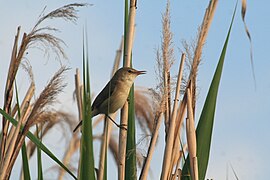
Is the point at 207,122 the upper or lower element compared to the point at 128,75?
lower

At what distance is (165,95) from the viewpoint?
1.90m

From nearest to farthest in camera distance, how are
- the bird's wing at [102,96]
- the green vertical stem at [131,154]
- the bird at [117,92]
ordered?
the green vertical stem at [131,154]
the bird at [117,92]
the bird's wing at [102,96]

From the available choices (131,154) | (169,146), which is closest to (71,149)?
(131,154)

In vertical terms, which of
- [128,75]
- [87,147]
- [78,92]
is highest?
[128,75]

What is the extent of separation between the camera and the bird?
8.08 feet

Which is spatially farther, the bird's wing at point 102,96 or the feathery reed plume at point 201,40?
the bird's wing at point 102,96

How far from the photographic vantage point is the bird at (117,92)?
246 cm

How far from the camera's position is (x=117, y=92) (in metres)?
2.64

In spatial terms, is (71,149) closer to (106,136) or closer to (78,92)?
(78,92)

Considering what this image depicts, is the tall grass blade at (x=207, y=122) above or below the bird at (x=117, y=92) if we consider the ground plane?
below

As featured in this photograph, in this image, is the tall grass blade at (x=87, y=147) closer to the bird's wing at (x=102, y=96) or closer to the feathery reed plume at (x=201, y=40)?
the feathery reed plume at (x=201, y=40)

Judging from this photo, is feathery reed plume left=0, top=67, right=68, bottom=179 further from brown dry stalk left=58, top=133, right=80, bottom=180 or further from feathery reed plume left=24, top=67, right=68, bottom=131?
brown dry stalk left=58, top=133, right=80, bottom=180

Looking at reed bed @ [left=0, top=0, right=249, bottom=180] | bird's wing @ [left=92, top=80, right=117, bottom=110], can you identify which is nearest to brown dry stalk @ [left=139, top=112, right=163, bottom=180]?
reed bed @ [left=0, top=0, right=249, bottom=180]

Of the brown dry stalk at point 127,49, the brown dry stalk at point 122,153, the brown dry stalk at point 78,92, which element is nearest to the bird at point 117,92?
the brown dry stalk at point 78,92
